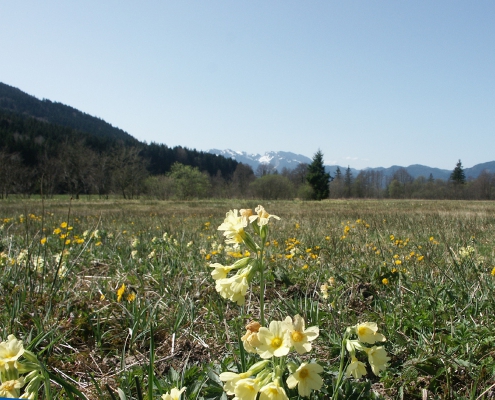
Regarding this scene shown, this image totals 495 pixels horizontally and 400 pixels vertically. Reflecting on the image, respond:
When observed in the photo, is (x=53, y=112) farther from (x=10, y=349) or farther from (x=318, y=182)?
(x=10, y=349)

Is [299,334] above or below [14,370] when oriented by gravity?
above

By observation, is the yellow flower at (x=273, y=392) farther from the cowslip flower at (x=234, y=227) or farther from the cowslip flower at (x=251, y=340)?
the cowslip flower at (x=234, y=227)

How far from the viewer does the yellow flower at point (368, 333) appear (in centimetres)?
102

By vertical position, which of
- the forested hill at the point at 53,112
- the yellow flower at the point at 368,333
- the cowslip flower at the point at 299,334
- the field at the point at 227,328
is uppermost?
the forested hill at the point at 53,112

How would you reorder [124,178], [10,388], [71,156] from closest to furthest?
[10,388] → [124,178] → [71,156]

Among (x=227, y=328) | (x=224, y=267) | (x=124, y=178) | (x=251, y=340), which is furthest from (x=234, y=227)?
(x=124, y=178)

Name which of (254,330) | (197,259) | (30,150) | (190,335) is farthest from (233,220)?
(30,150)

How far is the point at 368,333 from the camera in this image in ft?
3.42

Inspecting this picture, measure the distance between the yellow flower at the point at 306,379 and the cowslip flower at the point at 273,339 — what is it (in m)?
0.08

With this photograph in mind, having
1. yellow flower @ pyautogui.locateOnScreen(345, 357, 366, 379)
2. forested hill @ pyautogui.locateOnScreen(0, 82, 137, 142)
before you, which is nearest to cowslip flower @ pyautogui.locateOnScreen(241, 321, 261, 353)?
yellow flower @ pyautogui.locateOnScreen(345, 357, 366, 379)

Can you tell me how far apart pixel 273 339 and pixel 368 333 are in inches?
11.6

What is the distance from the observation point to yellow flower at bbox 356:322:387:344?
102 cm

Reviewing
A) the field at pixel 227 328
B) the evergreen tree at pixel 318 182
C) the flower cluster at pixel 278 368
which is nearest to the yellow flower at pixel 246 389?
the flower cluster at pixel 278 368

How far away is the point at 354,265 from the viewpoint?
349 cm
